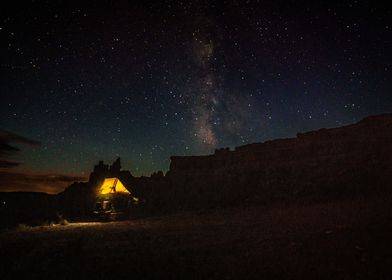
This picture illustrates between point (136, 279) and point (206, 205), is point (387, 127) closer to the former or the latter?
point (206, 205)

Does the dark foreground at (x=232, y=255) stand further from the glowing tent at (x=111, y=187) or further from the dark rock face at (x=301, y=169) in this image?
the dark rock face at (x=301, y=169)

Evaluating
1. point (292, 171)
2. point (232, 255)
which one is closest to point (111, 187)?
point (292, 171)

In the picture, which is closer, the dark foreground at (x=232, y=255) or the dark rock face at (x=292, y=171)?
the dark foreground at (x=232, y=255)

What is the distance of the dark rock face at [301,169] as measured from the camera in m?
26.4

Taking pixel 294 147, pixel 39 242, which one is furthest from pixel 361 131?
pixel 39 242

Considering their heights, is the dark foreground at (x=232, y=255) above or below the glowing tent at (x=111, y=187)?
below

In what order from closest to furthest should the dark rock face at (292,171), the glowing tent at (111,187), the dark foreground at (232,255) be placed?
the dark foreground at (232,255)
the dark rock face at (292,171)
the glowing tent at (111,187)

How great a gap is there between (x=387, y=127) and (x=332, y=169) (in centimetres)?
955

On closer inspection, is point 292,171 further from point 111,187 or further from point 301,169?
point 111,187

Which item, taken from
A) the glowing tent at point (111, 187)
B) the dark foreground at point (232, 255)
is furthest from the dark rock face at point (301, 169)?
the dark foreground at point (232, 255)

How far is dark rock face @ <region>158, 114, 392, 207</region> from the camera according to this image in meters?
26.4

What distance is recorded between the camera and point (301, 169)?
111ft

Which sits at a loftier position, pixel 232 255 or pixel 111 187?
pixel 111 187

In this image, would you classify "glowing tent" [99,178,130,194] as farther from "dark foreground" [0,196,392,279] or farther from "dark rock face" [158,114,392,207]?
"dark foreground" [0,196,392,279]
